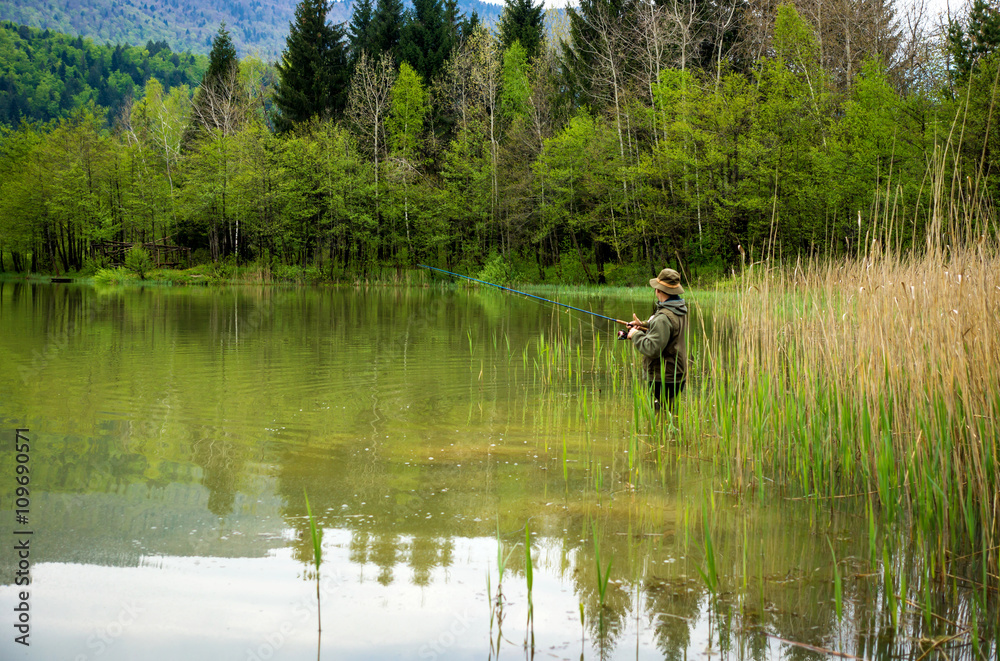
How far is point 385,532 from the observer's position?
4.60m

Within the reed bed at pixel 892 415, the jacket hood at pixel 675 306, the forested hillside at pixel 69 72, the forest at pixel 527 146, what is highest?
the forested hillside at pixel 69 72

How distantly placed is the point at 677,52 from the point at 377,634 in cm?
3571

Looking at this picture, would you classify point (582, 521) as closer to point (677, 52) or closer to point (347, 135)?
point (677, 52)

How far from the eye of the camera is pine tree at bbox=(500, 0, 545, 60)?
44.1 m

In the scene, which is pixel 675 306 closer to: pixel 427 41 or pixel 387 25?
pixel 427 41

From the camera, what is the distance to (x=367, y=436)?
709 centimetres

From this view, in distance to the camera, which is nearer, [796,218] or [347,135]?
[796,218]

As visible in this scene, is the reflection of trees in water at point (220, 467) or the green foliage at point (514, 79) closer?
the reflection of trees in water at point (220, 467)

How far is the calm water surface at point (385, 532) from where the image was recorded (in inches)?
133

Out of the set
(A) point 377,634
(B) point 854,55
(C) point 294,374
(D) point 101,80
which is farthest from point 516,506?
(D) point 101,80

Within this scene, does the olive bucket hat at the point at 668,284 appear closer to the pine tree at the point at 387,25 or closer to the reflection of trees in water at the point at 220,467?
the reflection of trees in water at the point at 220,467

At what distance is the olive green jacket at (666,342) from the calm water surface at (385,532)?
71 cm

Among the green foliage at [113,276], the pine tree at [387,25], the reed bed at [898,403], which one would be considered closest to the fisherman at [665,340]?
the reed bed at [898,403]

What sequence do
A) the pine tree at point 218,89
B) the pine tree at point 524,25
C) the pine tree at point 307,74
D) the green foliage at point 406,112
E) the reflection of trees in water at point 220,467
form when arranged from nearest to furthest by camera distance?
the reflection of trees in water at point 220,467 → the green foliage at point 406,112 → the pine tree at point 524,25 → the pine tree at point 307,74 → the pine tree at point 218,89
